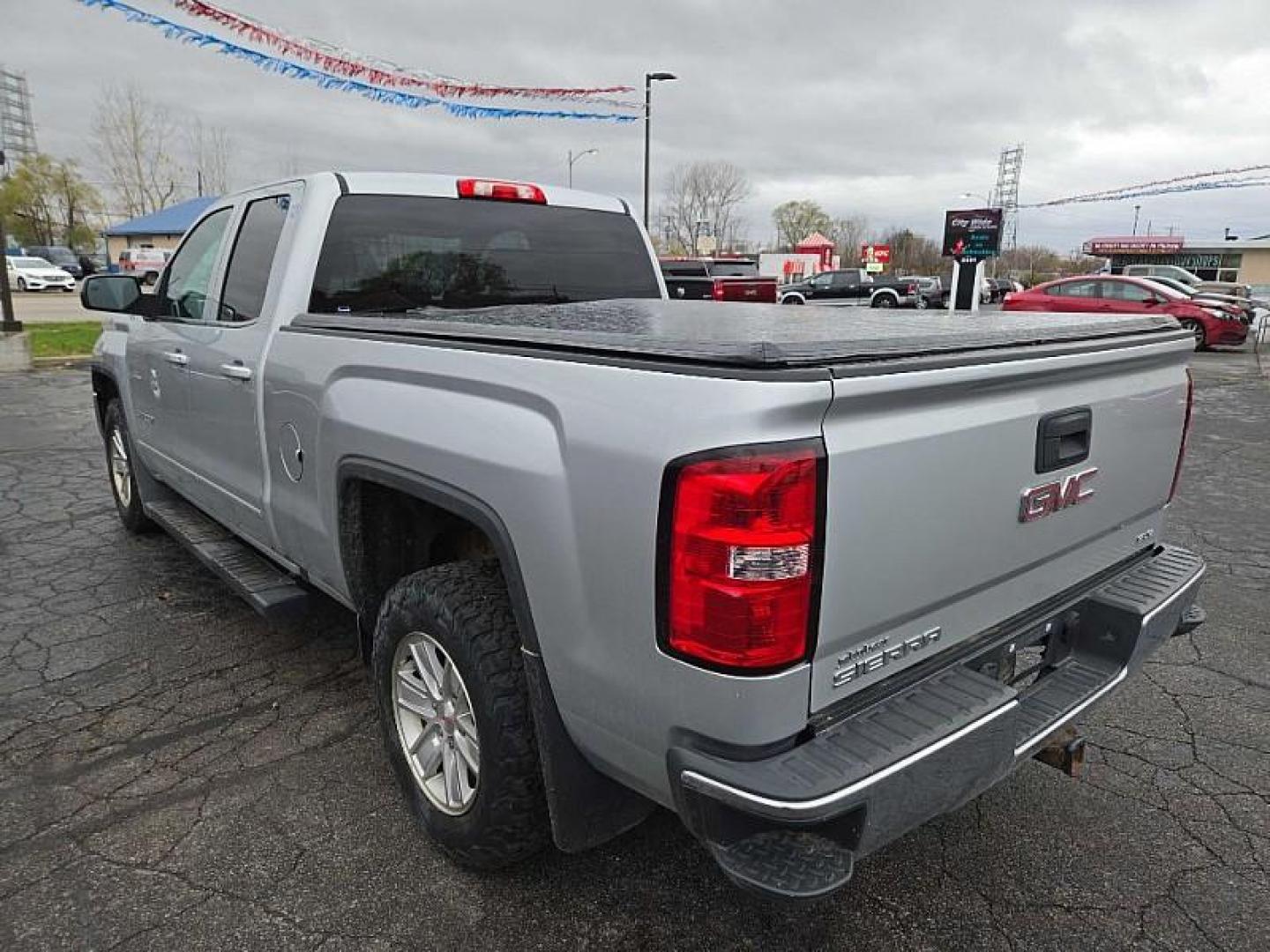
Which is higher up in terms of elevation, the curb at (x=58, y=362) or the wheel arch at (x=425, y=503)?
the wheel arch at (x=425, y=503)

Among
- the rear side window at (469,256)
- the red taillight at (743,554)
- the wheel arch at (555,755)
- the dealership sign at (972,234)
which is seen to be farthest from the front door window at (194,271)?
the dealership sign at (972,234)

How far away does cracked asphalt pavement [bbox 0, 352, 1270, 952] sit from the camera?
2264 mm

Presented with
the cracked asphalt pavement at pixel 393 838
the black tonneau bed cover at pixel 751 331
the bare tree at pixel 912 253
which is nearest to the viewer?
the black tonneau bed cover at pixel 751 331

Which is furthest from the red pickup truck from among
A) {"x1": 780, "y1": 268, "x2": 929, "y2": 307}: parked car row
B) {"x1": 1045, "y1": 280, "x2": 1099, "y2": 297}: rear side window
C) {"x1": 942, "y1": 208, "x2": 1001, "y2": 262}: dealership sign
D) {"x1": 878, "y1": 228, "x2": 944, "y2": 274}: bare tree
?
{"x1": 878, "y1": 228, "x2": 944, "y2": 274}: bare tree

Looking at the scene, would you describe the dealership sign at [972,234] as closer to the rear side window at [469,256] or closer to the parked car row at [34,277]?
the rear side window at [469,256]

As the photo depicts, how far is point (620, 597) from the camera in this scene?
177 centimetres

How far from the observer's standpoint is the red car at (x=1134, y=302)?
17.7 metres

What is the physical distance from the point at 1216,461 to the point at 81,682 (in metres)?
8.73

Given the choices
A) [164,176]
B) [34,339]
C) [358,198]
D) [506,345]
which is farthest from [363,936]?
[164,176]

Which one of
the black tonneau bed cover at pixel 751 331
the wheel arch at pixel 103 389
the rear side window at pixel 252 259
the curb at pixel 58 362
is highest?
the rear side window at pixel 252 259

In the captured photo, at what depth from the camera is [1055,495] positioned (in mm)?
2209

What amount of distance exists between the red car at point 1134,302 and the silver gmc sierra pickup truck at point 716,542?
53.7ft

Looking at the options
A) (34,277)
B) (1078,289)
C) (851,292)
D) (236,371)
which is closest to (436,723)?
(236,371)

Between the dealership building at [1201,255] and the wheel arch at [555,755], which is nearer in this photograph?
the wheel arch at [555,755]
